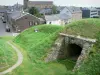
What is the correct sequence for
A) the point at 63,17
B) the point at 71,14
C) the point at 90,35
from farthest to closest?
the point at 71,14
the point at 63,17
the point at 90,35

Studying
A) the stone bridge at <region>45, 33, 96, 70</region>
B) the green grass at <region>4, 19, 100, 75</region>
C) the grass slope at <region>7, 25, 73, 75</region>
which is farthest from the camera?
the stone bridge at <region>45, 33, 96, 70</region>

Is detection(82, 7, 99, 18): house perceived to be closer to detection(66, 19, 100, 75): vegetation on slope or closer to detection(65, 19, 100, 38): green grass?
detection(65, 19, 100, 38): green grass

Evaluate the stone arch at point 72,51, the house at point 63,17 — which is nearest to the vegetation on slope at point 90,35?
the stone arch at point 72,51

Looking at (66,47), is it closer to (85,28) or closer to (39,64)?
(85,28)

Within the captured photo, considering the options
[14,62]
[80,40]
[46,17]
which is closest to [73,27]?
[80,40]

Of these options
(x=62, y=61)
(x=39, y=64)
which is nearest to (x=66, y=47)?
(x=62, y=61)

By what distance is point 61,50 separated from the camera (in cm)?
2433

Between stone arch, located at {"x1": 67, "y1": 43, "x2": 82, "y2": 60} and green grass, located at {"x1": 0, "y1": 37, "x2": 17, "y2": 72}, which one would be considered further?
stone arch, located at {"x1": 67, "y1": 43, "x2": 82, "y2": 60}

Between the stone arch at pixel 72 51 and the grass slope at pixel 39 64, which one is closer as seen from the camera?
the grass slope at pixel 39 64

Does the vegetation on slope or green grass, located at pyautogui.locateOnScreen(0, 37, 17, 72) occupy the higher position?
the vegetation on slope

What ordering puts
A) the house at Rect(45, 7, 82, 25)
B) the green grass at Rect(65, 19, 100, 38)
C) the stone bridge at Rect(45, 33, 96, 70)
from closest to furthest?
the stone bridge at Rect(45, 33, 96, 70), the green grass at Rect(65, 19, 100, 38), the house at Rect(45, 7, 82, 25)

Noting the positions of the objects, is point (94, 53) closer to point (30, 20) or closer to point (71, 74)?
point (71, 74)

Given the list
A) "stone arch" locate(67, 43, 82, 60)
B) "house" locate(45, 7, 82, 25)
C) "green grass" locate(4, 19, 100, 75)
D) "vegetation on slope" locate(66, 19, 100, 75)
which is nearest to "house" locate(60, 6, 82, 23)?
"house" locate(45, 7, 82, 25)

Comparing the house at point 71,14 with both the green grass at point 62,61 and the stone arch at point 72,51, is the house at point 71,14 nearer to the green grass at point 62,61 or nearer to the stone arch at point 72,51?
the stone arch at point 72,51
